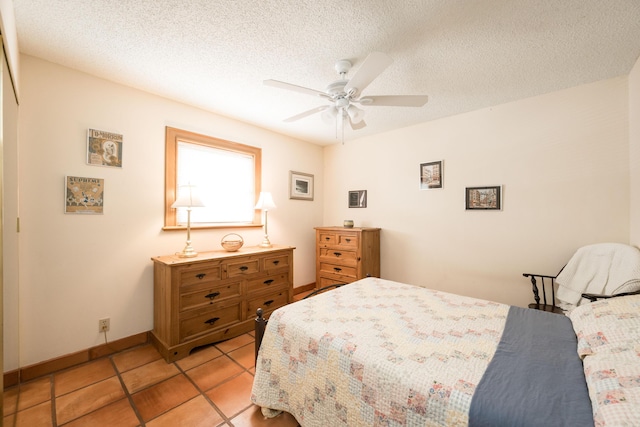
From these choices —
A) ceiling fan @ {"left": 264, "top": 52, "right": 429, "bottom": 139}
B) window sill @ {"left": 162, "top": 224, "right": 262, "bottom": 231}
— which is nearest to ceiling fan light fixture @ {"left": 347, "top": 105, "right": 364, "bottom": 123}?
ceiling fan @ {"left": 264, "top": 52, "right": 429, "bottom": 139}

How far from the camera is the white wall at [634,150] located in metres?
2.01

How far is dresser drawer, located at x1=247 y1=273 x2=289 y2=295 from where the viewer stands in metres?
2.86

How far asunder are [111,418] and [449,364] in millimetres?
2038

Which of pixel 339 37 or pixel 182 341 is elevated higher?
pixel 339 37

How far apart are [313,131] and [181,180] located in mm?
1850

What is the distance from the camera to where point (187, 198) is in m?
2.50

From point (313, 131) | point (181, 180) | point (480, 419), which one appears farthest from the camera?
point (313, 131)

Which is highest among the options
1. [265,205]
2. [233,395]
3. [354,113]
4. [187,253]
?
[354,113]

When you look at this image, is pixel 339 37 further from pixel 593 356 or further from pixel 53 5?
pixel 593 356

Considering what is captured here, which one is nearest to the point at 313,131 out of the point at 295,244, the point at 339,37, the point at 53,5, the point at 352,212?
the point at 352,212

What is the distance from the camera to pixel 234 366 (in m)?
2.20

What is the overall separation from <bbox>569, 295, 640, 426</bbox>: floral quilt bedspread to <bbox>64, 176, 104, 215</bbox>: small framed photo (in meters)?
3.24

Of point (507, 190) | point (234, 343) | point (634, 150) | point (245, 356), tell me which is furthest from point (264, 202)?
point (634, 150)

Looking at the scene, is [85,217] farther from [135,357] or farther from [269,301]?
[269,301]
